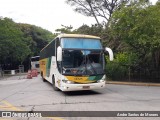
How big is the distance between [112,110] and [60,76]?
5755 millimetres

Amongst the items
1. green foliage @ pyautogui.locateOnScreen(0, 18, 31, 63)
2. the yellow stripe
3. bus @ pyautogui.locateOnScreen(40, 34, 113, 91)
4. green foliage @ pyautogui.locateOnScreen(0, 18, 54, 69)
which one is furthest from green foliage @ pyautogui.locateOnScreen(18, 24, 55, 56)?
the yellow stripe

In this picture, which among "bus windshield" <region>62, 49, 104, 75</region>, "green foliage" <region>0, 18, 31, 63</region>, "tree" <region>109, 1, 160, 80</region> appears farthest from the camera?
"green foliage" <region>0, 18, 31, 63</region>

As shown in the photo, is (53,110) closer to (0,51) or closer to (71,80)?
(71,80)

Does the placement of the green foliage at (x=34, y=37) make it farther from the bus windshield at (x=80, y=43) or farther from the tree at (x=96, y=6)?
the bus windshield at (x=80, y=43)

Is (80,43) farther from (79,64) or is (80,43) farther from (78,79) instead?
(78,79)

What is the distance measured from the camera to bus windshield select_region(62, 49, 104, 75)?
1525 cm

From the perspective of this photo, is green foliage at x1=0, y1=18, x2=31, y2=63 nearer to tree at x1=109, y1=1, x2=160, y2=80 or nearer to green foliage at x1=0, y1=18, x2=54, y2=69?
green foliage at x1=0, y1=18, x2=54, y2=69

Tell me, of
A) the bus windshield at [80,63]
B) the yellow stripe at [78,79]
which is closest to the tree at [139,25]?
the bus windshield at [80,63]

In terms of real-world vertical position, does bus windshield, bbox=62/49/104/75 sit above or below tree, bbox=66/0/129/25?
below

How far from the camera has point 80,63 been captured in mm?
15375

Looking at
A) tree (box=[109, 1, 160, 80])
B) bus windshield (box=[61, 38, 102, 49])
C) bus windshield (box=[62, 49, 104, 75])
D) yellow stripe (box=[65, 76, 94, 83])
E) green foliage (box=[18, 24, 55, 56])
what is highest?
green foliage (box=[18, 24, 55, 56])

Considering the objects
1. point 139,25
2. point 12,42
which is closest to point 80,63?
point 139,25

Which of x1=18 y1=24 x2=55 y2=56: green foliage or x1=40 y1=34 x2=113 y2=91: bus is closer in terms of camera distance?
x1=40 y1=34 x2=113 y2=91: bus

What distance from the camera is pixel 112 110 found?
34.5 ft
